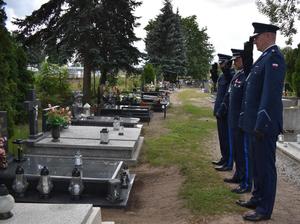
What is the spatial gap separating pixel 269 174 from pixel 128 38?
18293 millimetres

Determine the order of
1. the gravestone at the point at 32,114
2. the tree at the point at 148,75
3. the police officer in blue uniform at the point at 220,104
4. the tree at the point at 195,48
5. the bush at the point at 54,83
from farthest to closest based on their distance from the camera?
1. the tree at the point at 195,48
2. the tree at the point at 148,75
3. the bush at the point at 54,83
4. the gravestone at the point at 32,114
5. the police officer in blue uniform at the point at 220,104

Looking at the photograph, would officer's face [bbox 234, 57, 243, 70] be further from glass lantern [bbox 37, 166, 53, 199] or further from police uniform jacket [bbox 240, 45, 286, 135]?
glass lantern [bbox 37, 166, 53, 199]

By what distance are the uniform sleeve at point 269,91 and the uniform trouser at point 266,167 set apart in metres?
0.22

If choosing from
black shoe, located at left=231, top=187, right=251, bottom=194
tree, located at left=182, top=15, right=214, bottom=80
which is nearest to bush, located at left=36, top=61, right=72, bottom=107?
black shoe, located at left=231, top=187, right=251, bottom=194

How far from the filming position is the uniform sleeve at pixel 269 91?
5098mm

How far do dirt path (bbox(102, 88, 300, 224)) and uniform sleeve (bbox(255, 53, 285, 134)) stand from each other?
1242 millimetres

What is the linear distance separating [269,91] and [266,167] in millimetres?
909

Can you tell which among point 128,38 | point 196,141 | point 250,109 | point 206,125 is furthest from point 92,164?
point 128,38

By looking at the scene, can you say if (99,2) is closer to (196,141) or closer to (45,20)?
(45,20)

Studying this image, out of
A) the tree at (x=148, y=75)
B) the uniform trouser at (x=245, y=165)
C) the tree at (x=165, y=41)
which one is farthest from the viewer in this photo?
the tree at (x=165, y=41)

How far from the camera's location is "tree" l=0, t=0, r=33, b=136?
1228 cm

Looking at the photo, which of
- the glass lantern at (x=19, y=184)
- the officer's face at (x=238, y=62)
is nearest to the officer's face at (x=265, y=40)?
the officer's face at (x=238, y=62)

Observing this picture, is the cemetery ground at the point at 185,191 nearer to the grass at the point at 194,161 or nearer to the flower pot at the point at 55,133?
the grass at the point at 194,161

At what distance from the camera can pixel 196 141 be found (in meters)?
12.8
